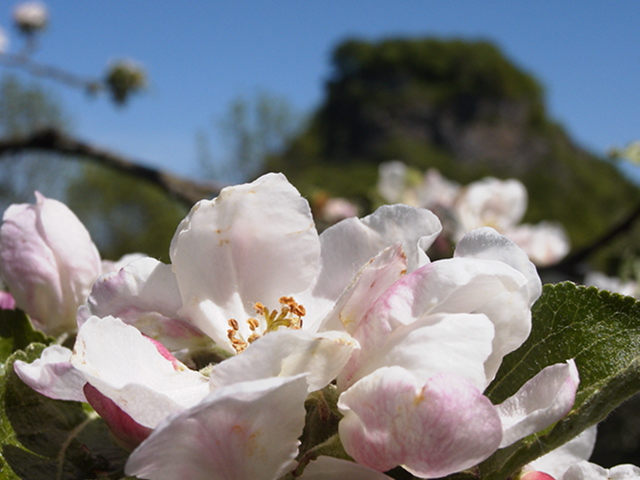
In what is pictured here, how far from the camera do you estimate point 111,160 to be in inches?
111

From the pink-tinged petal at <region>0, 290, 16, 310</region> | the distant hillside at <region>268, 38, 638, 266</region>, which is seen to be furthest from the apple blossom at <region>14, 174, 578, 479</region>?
the distant hillside at <region>268, 38, 638, 266</region>

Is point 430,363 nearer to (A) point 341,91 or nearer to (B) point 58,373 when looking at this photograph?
(B) point 58,373

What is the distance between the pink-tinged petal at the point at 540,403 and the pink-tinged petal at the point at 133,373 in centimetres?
21

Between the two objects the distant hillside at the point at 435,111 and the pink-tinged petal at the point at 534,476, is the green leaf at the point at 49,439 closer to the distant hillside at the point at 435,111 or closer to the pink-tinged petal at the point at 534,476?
the pink-tinged petal at the point at 534,476

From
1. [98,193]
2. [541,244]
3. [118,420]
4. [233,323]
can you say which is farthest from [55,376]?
[98,193]

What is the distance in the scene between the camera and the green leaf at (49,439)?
0.58 metres

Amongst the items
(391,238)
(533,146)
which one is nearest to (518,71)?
(533,146)

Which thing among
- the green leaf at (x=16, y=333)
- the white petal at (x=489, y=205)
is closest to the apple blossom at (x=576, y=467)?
the green leaf at (x=16, y=333)

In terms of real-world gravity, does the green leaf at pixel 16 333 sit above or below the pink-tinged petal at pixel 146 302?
below

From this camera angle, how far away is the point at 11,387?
0.62 meters

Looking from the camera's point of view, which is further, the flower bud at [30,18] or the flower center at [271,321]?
the flower bud at [30,18]

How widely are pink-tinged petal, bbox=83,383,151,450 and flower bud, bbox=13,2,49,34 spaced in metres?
5.90

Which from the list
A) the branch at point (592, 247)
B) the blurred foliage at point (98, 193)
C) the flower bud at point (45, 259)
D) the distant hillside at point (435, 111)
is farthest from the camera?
the distant hillside at point (435, 111)

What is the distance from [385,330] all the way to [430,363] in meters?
0.04
